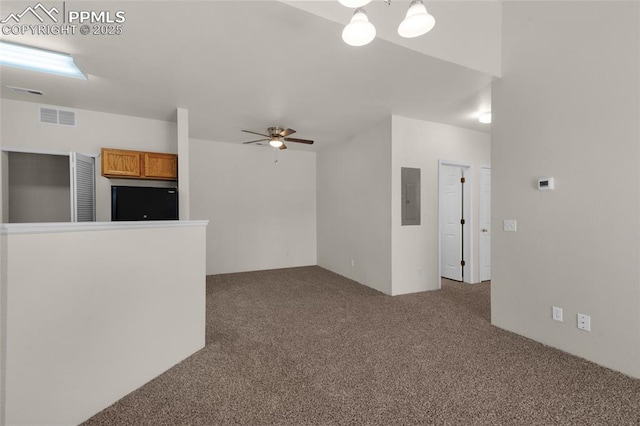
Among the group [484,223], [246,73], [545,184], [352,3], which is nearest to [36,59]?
[246,73]

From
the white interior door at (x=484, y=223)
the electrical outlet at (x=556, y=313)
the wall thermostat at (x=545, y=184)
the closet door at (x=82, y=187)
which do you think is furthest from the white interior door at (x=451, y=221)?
the closet door at (x=82, y=187)

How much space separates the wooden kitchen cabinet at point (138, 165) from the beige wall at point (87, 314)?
2158 millimetres

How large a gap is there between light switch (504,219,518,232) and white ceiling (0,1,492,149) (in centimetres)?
162

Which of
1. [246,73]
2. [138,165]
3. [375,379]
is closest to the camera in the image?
[375,379]

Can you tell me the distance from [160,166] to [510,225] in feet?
15.4

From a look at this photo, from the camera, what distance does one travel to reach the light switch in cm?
288

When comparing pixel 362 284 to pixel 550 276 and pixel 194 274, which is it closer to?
pixel 550 276

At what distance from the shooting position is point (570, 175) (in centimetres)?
245

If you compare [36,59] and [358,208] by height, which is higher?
[36,59]

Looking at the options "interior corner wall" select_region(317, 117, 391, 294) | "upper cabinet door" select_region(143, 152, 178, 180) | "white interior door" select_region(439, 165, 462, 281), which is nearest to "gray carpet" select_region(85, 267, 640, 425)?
"interior corner wall" select_region(317, 117, 391, 294)

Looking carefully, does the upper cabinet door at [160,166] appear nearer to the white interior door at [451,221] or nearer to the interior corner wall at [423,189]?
the interior corner wall at [423,189]

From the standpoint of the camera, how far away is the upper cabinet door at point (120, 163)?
12.4 feet

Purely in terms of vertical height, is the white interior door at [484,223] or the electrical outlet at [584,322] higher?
the white interior door at [484,223]

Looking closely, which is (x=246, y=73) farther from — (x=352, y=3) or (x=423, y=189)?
(x=423, y=189)
